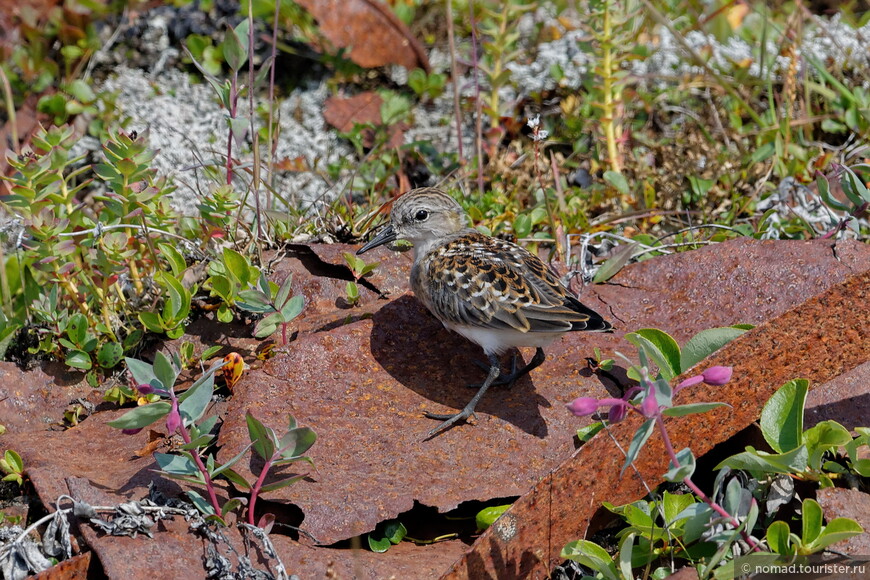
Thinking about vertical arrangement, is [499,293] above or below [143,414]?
below

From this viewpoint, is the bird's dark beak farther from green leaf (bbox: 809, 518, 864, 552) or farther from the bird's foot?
green leaf (bbox: 809, 518, 864, 552)

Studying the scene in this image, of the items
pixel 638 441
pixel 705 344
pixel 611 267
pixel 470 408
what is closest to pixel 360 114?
pixel 611 267

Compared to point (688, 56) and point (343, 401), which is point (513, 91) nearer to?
point (688, 56)

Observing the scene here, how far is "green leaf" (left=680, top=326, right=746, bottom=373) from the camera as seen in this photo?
12.7 feet

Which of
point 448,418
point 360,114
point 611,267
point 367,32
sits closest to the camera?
point 448,418

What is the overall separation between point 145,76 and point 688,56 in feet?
14.6

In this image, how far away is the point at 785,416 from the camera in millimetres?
3566

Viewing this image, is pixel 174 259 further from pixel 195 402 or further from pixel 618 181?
pixel 618 181

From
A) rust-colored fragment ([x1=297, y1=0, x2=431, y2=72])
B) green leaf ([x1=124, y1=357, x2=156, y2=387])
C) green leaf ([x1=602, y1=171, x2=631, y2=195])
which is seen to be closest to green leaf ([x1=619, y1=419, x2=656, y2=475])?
green leaf ([x1=124, y1=357, x2=156, y2=387])

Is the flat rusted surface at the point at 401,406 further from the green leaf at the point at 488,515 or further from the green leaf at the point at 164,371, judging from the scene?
the green leaf at the point at 164,371

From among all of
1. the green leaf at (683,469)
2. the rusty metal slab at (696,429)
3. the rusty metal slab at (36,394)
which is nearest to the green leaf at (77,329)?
the rusty metal slab at (36,394)

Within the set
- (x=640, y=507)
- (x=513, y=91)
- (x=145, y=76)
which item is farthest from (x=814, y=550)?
(x=145, y=76)

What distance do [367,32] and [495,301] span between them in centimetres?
372

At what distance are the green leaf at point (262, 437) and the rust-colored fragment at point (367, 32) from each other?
4.59 meters
